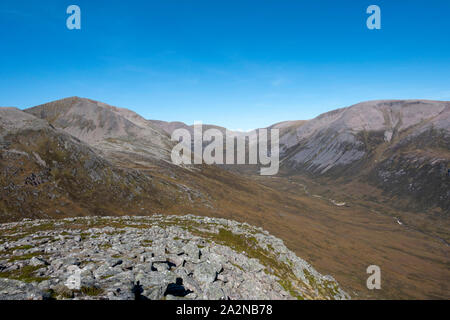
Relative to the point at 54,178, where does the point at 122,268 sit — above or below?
below

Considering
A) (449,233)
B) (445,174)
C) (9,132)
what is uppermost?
(9,132)

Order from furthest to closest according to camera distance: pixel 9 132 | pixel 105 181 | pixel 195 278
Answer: pixel 105 181 < pixel 9 132 < pixel 195 278

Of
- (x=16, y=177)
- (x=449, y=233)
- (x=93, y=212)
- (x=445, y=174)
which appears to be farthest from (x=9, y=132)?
(x=445, y=174)

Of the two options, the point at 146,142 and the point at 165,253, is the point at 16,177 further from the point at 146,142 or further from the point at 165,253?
the point at 146,142

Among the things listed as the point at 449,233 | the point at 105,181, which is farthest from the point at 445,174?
the point at 105,181

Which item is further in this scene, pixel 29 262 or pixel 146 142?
pixel 146 142

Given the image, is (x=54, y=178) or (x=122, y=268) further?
(x=54, y=178)

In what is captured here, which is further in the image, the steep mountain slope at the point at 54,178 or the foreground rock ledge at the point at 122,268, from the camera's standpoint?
the steep mountain slope at the point at 54,178

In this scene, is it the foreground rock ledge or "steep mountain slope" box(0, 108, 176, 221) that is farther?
"steep mountain slope" box(0, 108, 176, 221)
